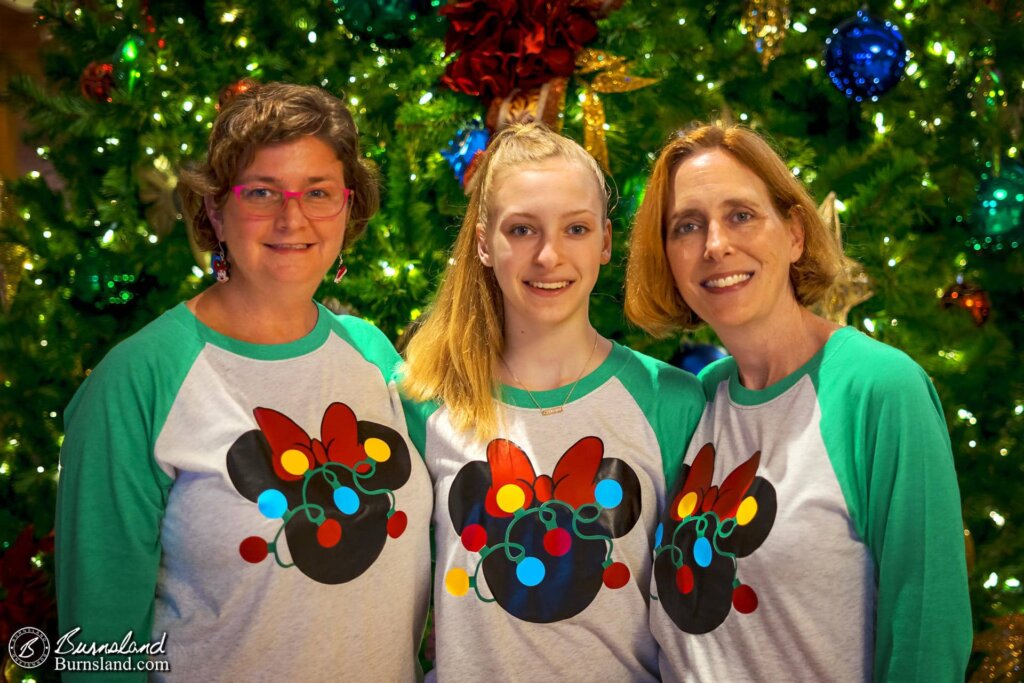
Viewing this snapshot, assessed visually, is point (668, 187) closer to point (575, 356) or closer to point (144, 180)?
point (575, 356)

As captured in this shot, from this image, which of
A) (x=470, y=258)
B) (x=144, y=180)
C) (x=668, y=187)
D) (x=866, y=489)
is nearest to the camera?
(x=866, y=489)

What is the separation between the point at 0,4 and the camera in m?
4.28

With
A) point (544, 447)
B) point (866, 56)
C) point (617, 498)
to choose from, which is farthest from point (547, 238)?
point (866, 56)

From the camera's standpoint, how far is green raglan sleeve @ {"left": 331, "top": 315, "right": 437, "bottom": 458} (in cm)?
199

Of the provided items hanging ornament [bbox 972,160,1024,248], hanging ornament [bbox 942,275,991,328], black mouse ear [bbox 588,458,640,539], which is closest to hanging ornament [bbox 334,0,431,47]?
black mouse ear [bbox 588,458,640,539]

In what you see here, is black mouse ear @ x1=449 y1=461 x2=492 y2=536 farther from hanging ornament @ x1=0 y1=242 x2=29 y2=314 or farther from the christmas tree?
hanging ornament @ x1=0 y1=242 x2=29 y2=314

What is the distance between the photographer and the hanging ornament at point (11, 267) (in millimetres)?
2873

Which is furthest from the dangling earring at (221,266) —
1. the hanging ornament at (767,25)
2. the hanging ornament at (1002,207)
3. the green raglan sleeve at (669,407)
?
the hanging ornament at (1002,207)

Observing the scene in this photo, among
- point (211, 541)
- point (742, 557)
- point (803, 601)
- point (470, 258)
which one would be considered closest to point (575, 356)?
point (470, 258)

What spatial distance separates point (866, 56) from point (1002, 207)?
0.67 meters

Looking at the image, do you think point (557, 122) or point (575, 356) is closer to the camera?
point (575, 356)

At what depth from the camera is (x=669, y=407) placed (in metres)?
1.94

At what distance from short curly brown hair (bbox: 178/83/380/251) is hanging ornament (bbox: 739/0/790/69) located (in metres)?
1.55

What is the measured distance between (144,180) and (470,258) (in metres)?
1.27
